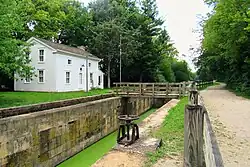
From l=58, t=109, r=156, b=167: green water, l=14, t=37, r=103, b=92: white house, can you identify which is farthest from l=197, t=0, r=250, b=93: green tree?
l=14, t=37, r=103, b=92: white house

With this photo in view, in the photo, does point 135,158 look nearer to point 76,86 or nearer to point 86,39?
point 76,86

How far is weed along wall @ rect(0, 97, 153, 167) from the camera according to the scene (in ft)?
25.2

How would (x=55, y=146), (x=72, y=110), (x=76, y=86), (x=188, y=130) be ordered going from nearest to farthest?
(x=188, y=130), (x=55, y=146), (x=72, y=110), (x=76, y=86)

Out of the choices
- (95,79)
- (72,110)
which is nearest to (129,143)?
(72,110)

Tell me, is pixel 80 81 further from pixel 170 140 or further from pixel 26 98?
pixel 170 140

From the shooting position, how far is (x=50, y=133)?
31.3 feet

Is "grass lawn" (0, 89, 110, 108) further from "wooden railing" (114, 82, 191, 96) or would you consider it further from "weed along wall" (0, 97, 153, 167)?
"weed along wall" (0, 97, 153, 167)

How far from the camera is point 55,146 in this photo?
9.72 meters

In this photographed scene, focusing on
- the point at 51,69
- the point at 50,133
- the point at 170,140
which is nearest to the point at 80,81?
the point at 51,69

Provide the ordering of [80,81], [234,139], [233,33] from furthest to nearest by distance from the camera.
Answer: [80,81], [233,33], [234,139]

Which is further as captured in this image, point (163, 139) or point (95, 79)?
point (95, 79)

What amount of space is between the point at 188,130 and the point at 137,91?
17060 millimetres

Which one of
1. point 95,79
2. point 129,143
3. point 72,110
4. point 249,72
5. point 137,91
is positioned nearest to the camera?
point 129,143

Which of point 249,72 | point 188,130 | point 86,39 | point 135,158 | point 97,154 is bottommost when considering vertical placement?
point 97,154
